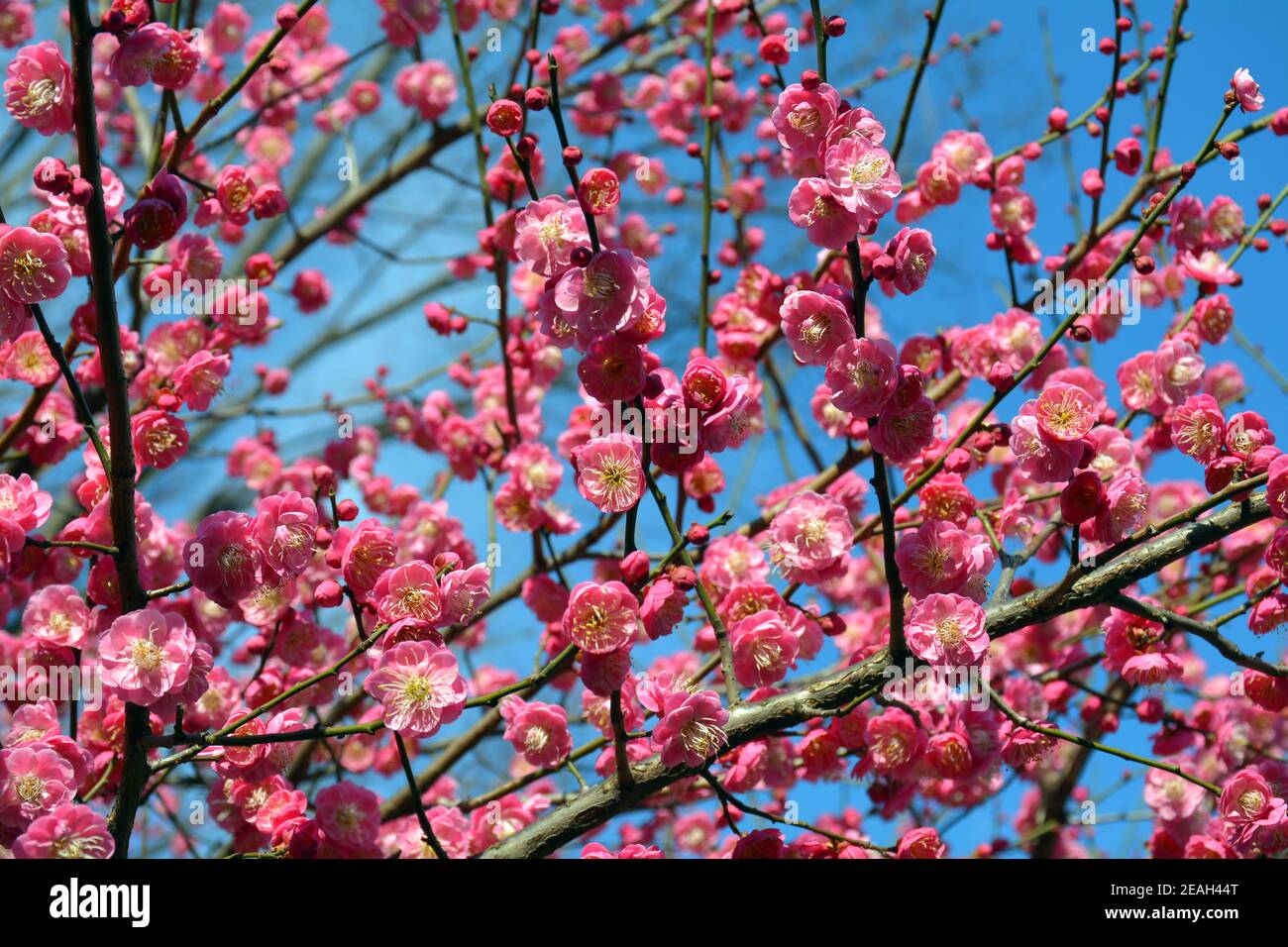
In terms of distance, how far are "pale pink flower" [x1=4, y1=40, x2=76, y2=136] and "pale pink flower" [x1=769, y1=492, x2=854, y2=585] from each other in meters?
1.72

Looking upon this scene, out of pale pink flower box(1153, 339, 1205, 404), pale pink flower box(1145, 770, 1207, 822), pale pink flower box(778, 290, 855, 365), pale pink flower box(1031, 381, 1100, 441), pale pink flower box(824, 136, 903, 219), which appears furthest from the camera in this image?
pale pink flower box(1145, 770, 1207, 822)

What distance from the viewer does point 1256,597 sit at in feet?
7.36

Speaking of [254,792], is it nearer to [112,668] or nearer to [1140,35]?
[112,668]

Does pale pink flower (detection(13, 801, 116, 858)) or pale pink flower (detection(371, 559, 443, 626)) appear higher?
pale pink flower (detection(371, 559, 443, 626))

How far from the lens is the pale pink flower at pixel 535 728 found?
7.80ft

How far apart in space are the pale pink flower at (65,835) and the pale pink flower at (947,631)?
1432mm

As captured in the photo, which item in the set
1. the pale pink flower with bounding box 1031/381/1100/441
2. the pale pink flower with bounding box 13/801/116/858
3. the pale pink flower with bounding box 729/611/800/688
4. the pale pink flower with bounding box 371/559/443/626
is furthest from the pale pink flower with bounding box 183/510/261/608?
the pale pink flower with bounding box 1031/381/1100/441

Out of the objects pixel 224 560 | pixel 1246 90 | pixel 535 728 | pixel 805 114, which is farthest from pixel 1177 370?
pixel 224 560

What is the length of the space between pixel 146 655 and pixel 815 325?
1.28m

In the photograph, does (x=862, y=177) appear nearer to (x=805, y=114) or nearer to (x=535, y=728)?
(x=805, y=114)

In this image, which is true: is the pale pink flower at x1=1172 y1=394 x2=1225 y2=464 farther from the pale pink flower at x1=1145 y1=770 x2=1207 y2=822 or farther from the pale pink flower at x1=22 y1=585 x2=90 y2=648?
the pale pink flower at x1=22 y1=585 x2=90 y2=648

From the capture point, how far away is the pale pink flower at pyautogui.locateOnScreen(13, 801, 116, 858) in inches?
71.5

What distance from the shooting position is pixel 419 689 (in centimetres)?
189

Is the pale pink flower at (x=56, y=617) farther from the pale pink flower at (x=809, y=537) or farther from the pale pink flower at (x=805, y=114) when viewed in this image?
the pale pink flower at (x=805, y=114)
